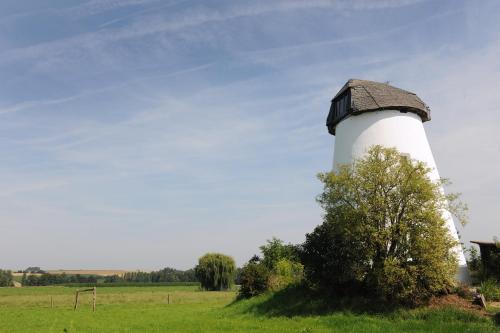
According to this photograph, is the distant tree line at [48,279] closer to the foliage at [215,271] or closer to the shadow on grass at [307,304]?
the foliage at [215,271]

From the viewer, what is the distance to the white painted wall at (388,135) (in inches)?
749

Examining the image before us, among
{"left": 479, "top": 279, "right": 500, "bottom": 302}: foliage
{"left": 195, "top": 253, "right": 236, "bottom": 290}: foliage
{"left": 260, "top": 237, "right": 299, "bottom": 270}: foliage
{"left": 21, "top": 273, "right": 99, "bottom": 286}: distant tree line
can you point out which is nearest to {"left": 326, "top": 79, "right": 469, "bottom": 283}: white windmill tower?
{"left": 479, "top": 279, "right": 500, "bottom": 302}: foliage

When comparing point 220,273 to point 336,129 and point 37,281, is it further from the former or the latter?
point 37,281

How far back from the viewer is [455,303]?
45.8 ft

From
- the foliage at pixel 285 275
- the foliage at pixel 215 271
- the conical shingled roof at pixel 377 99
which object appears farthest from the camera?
the foliage at pixel 215 271

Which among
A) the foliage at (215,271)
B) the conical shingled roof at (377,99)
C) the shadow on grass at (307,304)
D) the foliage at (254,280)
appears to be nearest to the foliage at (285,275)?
the foliage at (254,280)

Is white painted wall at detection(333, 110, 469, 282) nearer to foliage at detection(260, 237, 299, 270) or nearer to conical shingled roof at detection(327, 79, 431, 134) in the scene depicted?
conical shingled roof at detection(327, 79, 431, 134)

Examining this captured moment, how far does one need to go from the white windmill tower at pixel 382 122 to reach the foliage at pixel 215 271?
43766 mm

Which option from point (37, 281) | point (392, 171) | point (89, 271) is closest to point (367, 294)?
point (392, 171)

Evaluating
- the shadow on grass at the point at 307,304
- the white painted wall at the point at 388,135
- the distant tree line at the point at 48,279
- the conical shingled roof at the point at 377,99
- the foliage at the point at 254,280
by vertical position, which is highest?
the conical shingled roof at the point at 377,99

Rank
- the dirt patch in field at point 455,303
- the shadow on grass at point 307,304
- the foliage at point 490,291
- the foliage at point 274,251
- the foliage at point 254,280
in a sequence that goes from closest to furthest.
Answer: the dirt patch in field at point 455,303 < the shadow on grass at point 307,304 < the foliage at point 490,291 < the foliage at point 254,280 < the foliage at point 274,251

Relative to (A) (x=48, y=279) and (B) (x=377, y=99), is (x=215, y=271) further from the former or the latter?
(A) (x=48, y=279)

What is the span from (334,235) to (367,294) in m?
2.44

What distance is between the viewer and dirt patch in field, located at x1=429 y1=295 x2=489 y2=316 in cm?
1344
